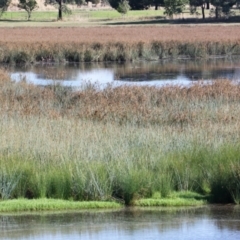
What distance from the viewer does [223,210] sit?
13578 millimetres

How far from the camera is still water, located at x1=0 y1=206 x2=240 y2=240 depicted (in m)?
12.1

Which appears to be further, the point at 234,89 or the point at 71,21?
the point at 71,21

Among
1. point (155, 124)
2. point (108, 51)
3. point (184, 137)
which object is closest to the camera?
point (184, 137)

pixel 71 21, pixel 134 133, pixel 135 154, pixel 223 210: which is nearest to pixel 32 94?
pixel 134 133

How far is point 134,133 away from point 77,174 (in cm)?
321

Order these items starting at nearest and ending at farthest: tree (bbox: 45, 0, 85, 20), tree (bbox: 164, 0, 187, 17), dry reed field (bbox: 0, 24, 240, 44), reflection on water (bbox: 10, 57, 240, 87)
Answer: reflection on water (bbox: 10, 57, 240, 87) → dry reed field (bbox: 0, 24, 240, 44) → tree (bbox: 164, 0, 187, 17) → tree (bbox: 45, 0, 85, 20)

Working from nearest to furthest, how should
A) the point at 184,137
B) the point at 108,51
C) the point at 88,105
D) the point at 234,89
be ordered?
1. the point at 184,137
2. the point at 88,105
3. the point at 234,89
4. the point at 108,51

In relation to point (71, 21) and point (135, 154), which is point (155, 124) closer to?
point (135, 154)

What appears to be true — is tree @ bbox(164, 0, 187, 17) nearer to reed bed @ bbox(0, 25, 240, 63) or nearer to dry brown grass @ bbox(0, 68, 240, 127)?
reed bed @ bbox(0, 25, 240, 63)

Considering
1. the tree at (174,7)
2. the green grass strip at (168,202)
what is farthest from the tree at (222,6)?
the green grass strip at (168,202)

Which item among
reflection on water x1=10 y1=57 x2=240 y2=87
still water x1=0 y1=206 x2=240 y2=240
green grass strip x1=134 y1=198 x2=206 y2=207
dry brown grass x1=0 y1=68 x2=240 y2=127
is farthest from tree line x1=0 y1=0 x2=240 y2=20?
still water x1=0 y1=206 x2=240 y2=240

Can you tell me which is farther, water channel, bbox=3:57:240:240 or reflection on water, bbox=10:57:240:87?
reflection on water, bbox=10:57:240:87

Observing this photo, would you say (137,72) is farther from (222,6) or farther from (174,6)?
(174,6)

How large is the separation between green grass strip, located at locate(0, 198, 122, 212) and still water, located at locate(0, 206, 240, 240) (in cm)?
25
